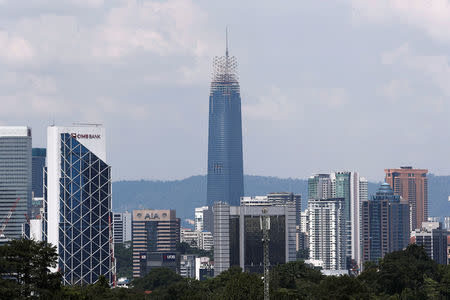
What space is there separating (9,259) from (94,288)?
3784 centimetres

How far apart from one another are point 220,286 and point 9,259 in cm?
7888

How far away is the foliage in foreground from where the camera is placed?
9069 centimetres

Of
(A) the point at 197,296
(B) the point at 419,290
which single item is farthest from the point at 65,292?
(B) the point at 419,290

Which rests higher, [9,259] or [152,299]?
[9,259]

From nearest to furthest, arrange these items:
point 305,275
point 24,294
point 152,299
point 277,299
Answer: point 24,294, point 277,299, point 152,299, point 305,275

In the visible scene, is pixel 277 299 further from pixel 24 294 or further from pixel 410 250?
Result: pixel 410 250

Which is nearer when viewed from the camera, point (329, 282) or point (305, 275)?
point (329, 282)

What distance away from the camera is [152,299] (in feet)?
518

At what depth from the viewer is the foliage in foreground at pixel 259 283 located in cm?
9069

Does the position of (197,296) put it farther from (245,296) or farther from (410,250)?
(410,250)

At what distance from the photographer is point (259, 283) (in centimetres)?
12912

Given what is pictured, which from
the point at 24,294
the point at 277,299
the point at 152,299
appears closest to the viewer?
the point at 24,294

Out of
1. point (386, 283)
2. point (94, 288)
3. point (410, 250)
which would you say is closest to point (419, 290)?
point (386, 283)

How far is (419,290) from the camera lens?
158375mm
